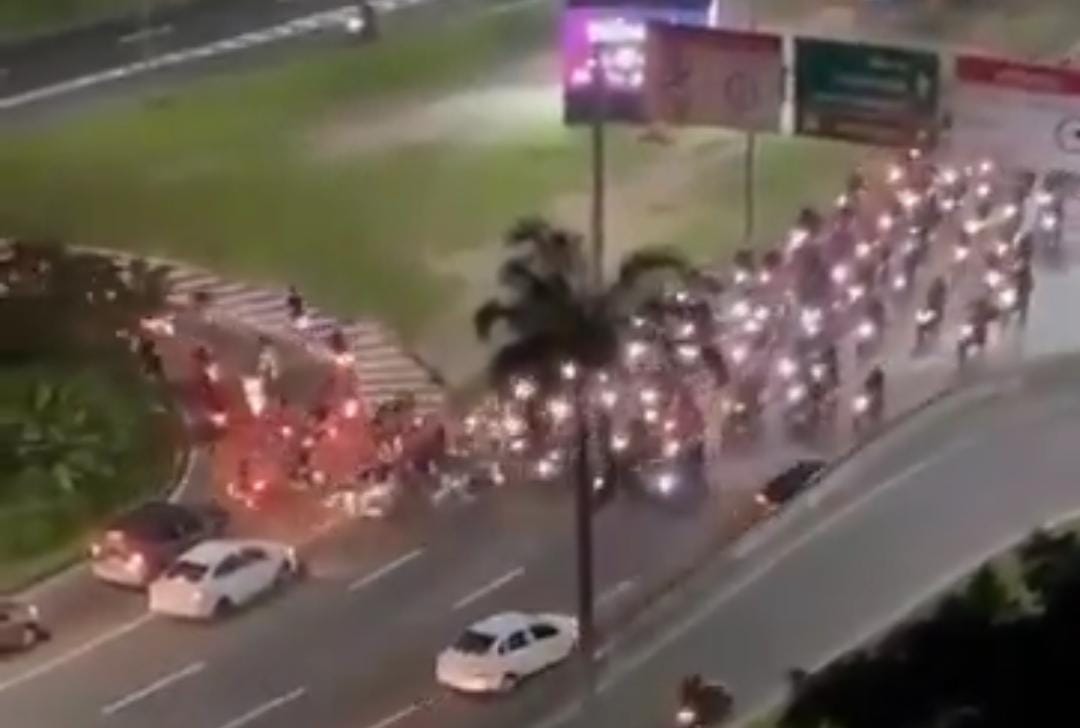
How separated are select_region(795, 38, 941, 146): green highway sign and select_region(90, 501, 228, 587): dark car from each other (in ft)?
7.28

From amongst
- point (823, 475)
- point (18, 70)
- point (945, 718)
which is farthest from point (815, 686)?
point (18, 70)

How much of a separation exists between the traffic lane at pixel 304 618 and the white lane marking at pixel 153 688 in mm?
24

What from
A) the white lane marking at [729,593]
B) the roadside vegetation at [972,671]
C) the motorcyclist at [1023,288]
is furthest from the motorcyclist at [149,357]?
the roadside vegetation at [972,671]

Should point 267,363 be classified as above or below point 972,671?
below

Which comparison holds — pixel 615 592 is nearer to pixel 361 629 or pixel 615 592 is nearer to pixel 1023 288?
pixel 361 629

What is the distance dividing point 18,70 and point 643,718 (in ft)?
16.9

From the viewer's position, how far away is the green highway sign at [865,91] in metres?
7.80

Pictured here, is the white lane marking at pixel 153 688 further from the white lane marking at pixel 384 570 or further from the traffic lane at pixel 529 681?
the white lane marking at pixel 384 570

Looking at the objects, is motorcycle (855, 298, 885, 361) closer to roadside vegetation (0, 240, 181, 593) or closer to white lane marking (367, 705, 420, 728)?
roadside vegetation (0, 240, 181, 593)

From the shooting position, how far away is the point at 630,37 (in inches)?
322

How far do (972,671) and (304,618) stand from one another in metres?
3.25

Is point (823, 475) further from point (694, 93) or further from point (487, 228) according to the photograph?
point (487, 228)

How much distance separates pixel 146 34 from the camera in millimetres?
11469

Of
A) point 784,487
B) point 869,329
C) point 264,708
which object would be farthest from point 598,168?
point 264,708
